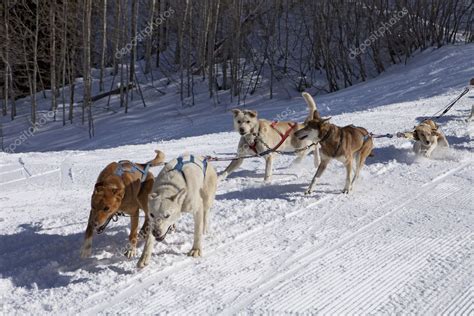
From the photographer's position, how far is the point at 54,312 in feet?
12.3

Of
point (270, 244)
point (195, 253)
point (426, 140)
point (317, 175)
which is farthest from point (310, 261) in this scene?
point (426, 140)

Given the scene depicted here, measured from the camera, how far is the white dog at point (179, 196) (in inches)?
163

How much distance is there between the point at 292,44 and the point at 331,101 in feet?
38.3

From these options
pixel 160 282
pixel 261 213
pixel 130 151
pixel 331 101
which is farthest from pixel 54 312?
pixel 331 101

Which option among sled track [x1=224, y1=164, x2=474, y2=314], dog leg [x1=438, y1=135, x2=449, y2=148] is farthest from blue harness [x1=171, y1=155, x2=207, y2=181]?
dog leg [x1=438, y1=135, x2=449, y2=148]

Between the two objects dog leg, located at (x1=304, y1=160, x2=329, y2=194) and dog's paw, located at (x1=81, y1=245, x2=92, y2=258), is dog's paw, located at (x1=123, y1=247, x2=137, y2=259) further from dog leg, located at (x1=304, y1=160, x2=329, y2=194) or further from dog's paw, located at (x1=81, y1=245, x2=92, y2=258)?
dog leg, located at (x1=304, y1=160, x2=329, y2=194)

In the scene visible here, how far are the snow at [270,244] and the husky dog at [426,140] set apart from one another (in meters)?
0.17

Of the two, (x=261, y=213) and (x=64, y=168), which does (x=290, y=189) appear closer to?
(x=261, y=213)

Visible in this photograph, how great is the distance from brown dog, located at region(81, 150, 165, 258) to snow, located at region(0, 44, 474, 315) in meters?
0.25

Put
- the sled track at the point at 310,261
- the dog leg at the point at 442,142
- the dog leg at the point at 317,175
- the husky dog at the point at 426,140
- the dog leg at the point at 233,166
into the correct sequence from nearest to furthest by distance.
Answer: the sled track at the point at 310,261
the dog leg at the point at 317,175
the dog leg at the point at 233,166
the husky dog at the point at 426,140
the dog leg at the point at 442,142

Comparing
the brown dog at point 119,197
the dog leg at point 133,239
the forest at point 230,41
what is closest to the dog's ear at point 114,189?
the brown dog at point 119,197

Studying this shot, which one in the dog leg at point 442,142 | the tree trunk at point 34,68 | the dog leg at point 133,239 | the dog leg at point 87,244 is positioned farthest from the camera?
the tree trunk at point 34,68

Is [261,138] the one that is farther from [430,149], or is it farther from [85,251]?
[85,251]

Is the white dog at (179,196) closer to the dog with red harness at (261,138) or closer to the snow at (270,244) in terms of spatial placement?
the snow at (270,244)
